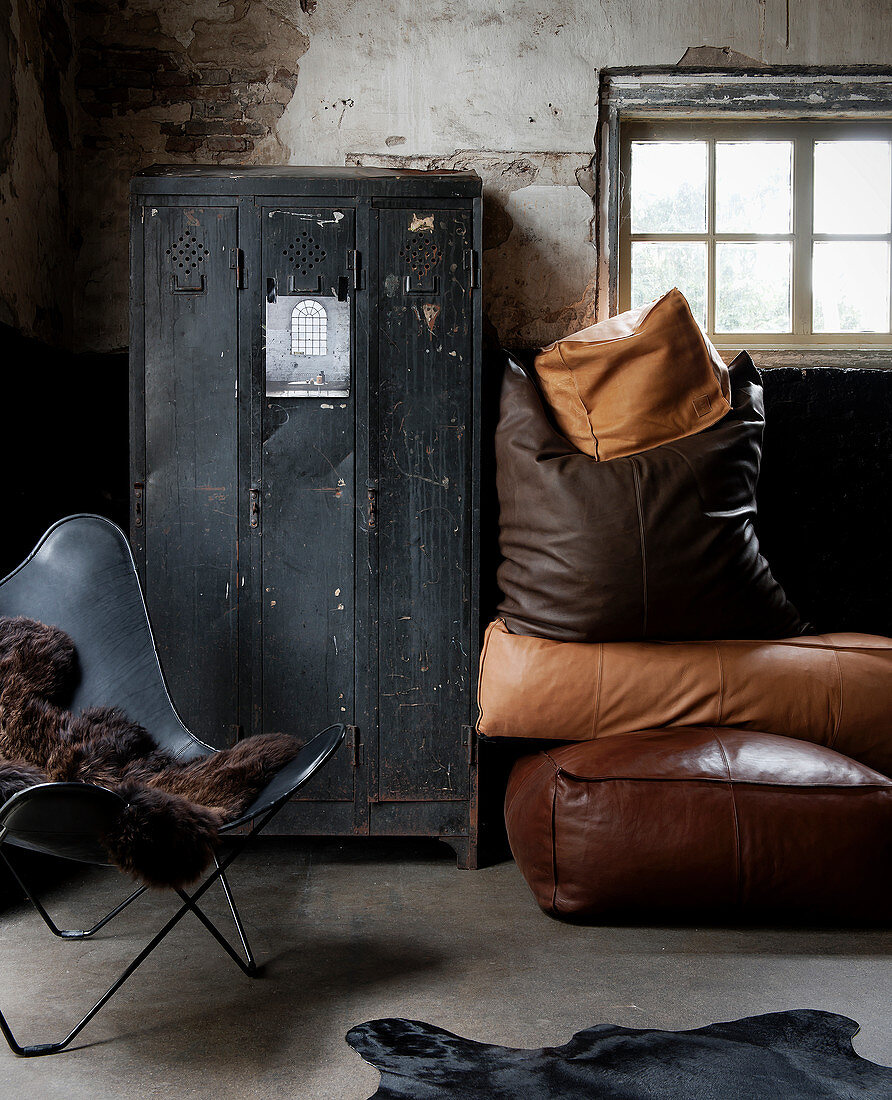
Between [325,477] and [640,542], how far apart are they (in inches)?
36.8

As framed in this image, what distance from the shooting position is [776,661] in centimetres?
230

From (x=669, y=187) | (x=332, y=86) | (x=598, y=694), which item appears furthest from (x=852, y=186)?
(x=598, y=694)

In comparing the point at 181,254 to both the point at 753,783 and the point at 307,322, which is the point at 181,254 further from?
the point at 753,783

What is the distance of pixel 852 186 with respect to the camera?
3084 mm

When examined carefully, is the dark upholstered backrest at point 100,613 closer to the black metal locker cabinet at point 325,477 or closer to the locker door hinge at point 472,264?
the black metal locker cabinet at point 325,477

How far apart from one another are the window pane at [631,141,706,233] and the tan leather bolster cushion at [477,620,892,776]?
1699 millimetres

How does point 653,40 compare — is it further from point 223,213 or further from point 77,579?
point 77,579

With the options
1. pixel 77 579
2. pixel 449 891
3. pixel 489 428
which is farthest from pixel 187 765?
pixel 489 428

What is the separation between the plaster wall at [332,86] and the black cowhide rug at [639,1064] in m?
2.43

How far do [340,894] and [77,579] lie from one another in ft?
3.60

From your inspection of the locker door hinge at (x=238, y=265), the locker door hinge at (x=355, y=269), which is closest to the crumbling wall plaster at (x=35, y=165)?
the locker door hinge at (x=238, y=265)

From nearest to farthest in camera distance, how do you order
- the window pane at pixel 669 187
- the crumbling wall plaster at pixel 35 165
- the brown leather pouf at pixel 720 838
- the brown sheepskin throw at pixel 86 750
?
the brown sheepskin throw at pixel 86 750
the brown leather pouf at pixel 720 838
the crumbling wall plaster at pixel 35 165
the window pane at pixel 669 187

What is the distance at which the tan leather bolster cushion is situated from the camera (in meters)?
2.28

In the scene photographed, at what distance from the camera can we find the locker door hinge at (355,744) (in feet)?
8.02
